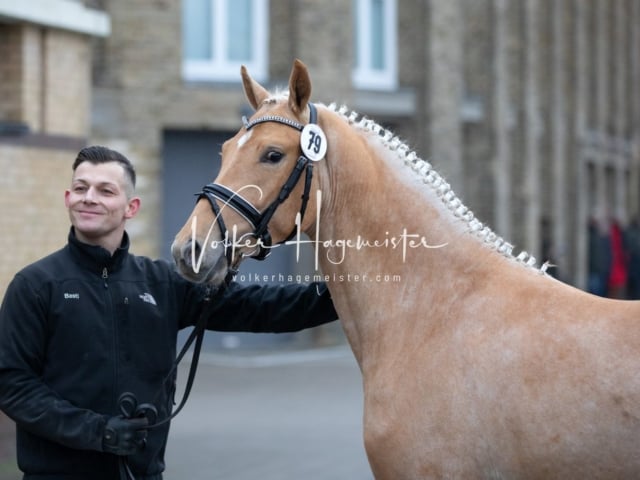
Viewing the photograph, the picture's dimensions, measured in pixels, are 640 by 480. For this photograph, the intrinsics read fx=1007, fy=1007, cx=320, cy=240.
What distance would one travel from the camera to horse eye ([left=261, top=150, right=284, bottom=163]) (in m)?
4.01

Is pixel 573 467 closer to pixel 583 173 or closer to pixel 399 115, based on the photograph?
pixel 399 115

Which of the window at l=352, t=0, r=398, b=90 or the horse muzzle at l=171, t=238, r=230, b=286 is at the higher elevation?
the window at l=352, t=0, r=398, b=90

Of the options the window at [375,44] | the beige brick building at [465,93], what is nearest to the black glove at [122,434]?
the beige brick building at [465,93]

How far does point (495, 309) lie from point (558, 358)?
0.35 meters

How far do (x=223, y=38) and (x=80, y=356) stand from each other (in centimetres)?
1309

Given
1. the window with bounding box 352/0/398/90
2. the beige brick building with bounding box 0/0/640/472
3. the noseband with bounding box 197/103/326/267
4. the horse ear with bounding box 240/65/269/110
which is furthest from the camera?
the window with bounding box 352/0/398/90

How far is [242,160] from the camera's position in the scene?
402 centimetres

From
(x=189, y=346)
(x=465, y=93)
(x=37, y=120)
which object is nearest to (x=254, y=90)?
(x=189, y=346)

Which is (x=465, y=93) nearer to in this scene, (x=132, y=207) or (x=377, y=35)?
(x=377, y=35)

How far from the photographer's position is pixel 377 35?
1841cm

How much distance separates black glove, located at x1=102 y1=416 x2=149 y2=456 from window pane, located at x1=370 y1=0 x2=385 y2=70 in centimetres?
1515

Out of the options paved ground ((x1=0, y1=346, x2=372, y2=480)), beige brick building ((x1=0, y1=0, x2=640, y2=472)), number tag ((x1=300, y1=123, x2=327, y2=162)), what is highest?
beige brick building ((x1=0, y1=0, x2=640, y2=472))

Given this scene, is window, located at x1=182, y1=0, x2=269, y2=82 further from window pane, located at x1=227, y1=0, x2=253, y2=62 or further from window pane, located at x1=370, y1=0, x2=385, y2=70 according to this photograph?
window pane, located at x1=370, y1=0, x2=385, y2=70

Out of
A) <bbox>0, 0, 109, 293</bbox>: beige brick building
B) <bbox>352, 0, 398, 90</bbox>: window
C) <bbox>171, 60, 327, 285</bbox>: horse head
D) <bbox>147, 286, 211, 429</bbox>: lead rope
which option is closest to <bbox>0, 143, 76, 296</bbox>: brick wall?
<bbox>0, 0, 109, 293</bbox>: beige brick building
